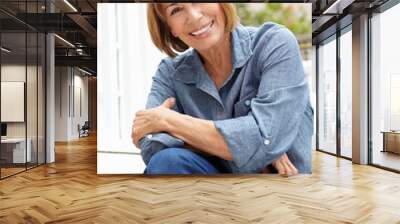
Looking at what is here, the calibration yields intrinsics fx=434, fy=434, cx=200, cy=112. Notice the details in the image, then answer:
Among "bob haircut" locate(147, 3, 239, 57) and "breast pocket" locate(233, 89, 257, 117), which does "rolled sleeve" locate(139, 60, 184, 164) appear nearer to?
"bob haircut" locate(147, 3, 239, 57)

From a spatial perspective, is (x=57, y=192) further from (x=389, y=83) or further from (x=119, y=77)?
Answer: (x=389, y=83)

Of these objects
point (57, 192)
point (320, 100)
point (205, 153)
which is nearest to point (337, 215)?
point (205, 153)

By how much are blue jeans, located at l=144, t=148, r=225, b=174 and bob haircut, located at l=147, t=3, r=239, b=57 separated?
54.9 inches

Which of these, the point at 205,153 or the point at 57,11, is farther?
the point at 57,11

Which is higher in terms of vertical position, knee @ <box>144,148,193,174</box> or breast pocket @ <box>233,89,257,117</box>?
breast pocket @ <box>233,89,257,117</box>

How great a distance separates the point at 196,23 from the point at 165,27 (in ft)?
1.65

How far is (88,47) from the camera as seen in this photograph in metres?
13.3

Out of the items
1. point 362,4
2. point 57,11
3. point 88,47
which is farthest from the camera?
point 88,47

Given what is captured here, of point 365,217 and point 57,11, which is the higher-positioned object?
point 57,11

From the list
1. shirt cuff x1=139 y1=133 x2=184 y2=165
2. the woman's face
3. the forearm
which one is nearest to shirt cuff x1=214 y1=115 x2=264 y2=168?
the forearm

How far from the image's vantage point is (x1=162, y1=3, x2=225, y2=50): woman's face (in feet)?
19.4

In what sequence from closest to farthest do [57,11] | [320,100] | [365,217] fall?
[365,217], [57,11], [320,100]

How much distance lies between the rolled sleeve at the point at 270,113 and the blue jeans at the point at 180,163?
0.41 metres

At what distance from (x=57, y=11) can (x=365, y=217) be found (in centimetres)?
684
